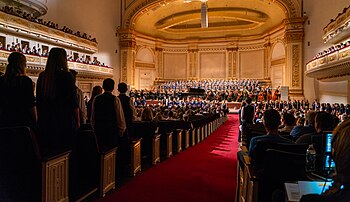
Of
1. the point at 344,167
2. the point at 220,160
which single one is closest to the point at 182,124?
the point at 220,160

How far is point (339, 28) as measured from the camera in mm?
13039

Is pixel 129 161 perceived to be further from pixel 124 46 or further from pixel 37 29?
pixel 124 46

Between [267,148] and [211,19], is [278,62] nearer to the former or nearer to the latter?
[211,19]

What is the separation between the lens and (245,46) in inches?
1121

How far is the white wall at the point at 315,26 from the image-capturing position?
16.8 m

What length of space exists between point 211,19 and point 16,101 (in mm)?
28438

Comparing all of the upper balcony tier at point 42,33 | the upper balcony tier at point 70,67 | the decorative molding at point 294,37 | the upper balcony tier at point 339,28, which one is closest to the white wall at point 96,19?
the upper balcony tier at point 42,33

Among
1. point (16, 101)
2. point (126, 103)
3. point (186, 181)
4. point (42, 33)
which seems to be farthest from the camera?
point (42, 33)

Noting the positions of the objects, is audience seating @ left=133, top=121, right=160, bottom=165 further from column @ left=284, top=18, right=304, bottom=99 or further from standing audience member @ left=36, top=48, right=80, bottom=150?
column @ left=284, top=18, right=304, bottom=99

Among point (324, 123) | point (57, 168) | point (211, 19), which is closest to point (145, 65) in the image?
point (211, 19)

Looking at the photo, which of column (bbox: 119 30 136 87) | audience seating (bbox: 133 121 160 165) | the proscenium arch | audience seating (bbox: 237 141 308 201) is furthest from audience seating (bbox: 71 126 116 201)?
column (bbox: 119 30 136 87)

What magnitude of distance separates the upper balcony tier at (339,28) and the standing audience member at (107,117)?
11100 millimetres

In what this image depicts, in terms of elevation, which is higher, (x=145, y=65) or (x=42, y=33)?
(x=42, y=33)

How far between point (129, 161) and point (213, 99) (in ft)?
58.1
